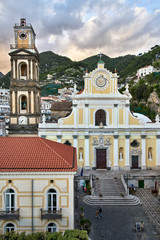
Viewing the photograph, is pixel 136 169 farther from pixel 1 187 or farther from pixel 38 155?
pixel 1 187

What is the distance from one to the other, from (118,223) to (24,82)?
2070cm

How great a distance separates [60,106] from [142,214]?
2166 inches

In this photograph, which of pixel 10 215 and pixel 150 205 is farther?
pixel 150 205

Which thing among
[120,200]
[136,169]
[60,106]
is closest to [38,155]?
[120,200]

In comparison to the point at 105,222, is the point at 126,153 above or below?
above

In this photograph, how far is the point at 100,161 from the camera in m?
29.0

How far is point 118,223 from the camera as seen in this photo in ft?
58.4

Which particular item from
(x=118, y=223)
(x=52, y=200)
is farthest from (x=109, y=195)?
(x=52, y=200)

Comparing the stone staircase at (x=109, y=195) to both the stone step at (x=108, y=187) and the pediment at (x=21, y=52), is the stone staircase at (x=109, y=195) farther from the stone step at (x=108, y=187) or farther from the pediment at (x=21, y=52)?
the pediment at (x=21, y=52)

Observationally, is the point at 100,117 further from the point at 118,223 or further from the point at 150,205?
the point at 118,223

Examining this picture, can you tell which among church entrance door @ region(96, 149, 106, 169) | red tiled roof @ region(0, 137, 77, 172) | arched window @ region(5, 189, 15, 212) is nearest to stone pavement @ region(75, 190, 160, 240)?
arched window @ region(5, 189, 15, 212)

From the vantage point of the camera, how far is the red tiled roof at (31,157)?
13998mm

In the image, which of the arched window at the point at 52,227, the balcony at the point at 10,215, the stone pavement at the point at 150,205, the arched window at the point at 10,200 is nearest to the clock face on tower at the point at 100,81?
the stone pavement at the point at 150,205

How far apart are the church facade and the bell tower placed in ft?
10.1
